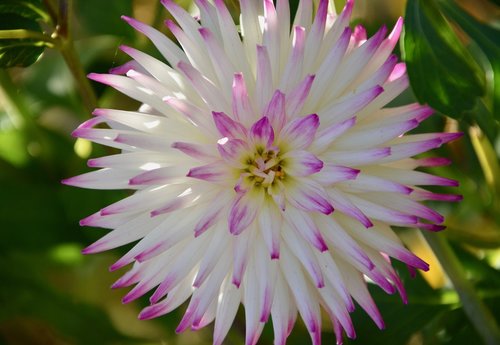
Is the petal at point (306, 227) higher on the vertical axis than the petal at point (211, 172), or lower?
lower

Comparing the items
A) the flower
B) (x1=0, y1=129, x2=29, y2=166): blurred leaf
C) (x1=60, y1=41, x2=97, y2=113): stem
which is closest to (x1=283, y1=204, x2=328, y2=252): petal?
the flower

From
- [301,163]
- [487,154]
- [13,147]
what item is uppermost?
[13,147]

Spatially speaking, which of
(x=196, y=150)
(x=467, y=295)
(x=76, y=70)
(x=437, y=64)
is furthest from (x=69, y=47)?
(x=467, y=295)

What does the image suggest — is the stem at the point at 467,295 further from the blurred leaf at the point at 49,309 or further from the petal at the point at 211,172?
the blurred leaf at the point at 49,309

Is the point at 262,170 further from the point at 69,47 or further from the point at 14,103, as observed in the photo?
the point at 14,103

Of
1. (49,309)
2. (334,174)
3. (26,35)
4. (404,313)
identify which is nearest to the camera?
(334,174)

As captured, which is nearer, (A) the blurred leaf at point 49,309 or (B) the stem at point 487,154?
(B) the stem at point 487,154

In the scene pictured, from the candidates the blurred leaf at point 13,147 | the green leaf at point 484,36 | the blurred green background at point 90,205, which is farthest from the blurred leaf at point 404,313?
the blurred leaf at point 13,147
